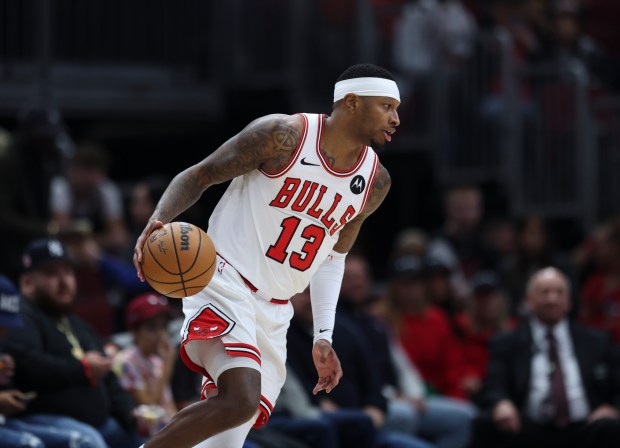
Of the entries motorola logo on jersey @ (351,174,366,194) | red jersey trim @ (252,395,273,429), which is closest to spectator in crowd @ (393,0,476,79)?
motorola logo on jersey @ (351,174,366,194)

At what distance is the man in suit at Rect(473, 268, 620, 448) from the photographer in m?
10.3

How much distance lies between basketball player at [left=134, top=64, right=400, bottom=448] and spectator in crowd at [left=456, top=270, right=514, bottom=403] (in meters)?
5.36

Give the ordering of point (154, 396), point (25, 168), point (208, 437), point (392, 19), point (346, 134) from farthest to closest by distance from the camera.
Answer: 1. point (392, 19)
2. point (25, 168)
3. point (154, 396)
4. point (346, 134)
5. point (208, 437)

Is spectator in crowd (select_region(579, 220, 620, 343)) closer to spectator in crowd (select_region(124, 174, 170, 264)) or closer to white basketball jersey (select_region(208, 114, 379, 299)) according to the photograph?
spectator in crowd (select_region(124, 174, 170, 264))

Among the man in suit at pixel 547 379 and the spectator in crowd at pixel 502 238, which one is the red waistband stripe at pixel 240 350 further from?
the spectator in crowd at pixel 502 238

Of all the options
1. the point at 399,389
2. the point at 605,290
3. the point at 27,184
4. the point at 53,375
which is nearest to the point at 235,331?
the point at 53,375

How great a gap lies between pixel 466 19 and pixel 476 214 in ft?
8.49

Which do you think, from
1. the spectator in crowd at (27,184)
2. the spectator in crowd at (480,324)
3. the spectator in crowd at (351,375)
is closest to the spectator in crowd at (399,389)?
the spectator in crowd at (351,375)

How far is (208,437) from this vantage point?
6445mm

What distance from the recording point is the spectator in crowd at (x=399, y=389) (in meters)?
11.1

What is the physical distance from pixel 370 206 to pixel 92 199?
15.9 feet

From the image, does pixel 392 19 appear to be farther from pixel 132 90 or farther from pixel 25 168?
pixel 25 168

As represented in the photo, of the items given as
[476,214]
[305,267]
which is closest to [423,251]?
[476,214]

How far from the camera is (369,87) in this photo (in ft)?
22.5
